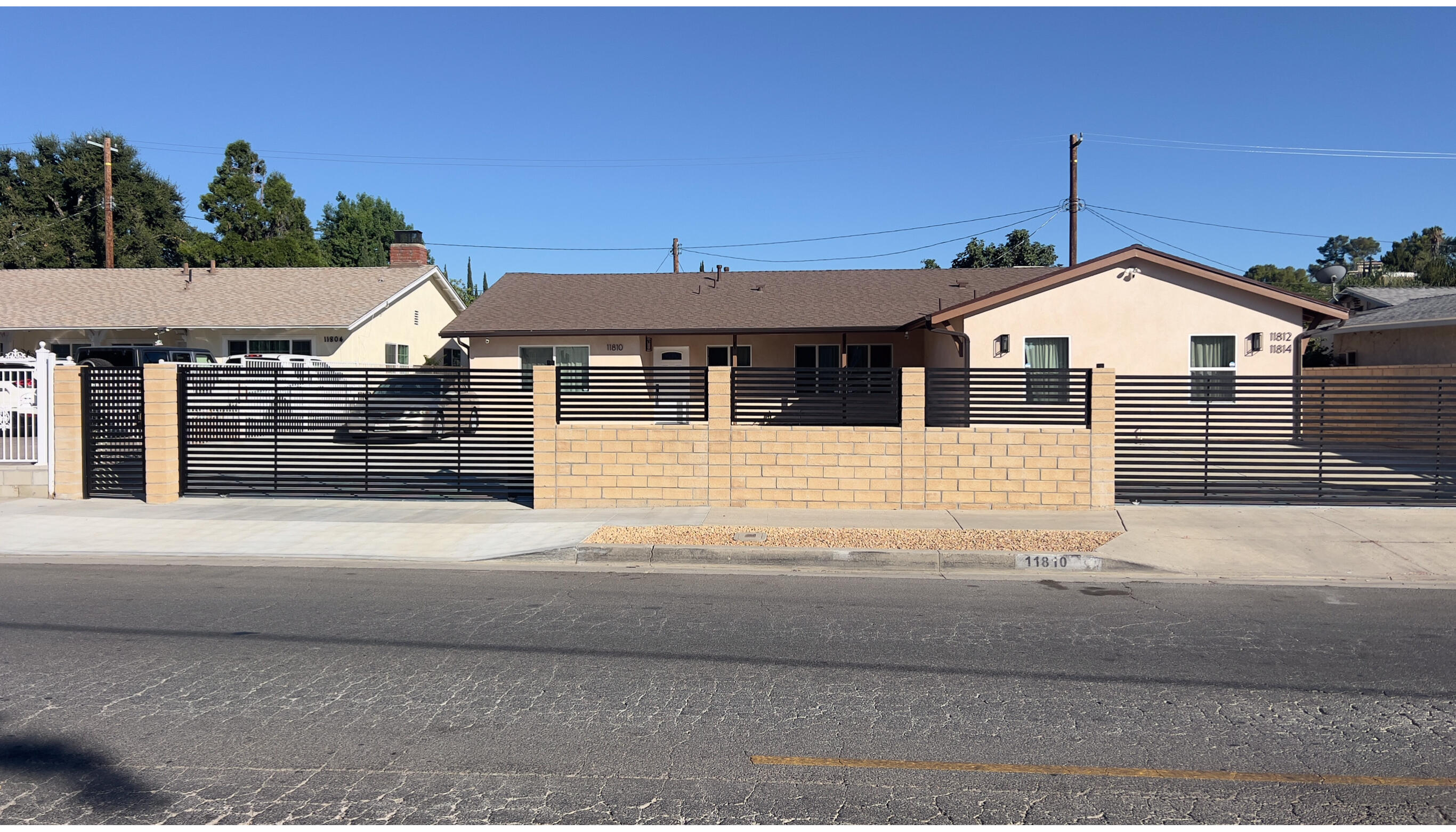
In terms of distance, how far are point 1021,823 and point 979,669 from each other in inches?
87.0

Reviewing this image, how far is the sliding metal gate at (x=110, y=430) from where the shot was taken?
44.8 feet

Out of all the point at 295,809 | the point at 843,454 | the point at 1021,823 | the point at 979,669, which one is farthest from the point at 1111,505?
the point at 295,809

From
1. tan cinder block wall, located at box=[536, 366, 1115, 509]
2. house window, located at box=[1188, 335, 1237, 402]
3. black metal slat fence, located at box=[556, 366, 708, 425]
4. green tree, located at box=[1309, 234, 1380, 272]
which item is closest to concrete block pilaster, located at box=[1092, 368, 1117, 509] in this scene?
tan cinder block wall, located at box=[536, 366, 1115, 509]

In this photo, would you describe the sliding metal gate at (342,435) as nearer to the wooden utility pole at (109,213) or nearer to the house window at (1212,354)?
the house window at (1212,354)

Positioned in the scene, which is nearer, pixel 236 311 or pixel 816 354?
pixel 816 354

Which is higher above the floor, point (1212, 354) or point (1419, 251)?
point (1419, 251)

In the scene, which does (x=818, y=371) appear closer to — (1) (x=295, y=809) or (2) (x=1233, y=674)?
(2) (x=1233, y=674)

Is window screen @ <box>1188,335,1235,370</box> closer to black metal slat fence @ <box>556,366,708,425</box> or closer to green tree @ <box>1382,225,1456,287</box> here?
black metal slat fence @ <box>556,366,708,425</box>

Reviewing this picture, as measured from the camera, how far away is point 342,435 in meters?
13.5

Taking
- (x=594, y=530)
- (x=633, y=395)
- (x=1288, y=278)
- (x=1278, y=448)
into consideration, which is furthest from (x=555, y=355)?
(x=1288, y=278)

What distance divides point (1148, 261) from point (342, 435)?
14.9 m

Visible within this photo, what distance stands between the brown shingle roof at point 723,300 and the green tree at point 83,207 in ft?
107

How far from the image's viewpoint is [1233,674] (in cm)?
612

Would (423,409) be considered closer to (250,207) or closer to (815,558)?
(815,558)
